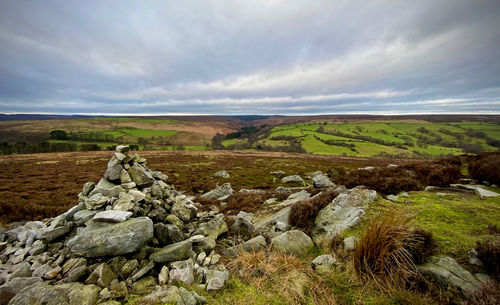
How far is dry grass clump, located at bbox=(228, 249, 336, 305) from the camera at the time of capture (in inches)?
141

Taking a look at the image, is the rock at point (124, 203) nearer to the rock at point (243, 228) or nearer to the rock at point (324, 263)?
the rock at point (243, 228)

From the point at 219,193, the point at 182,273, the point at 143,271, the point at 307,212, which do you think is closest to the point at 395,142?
the point at 219,193

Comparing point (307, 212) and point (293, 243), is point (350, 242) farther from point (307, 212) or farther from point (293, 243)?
point (307, 212)

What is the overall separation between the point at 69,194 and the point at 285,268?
73.0 feet

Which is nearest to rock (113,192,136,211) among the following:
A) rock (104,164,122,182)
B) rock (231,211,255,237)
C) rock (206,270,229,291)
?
rock (104,164,122,182)

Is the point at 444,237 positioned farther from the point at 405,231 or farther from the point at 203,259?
the point at 203,259

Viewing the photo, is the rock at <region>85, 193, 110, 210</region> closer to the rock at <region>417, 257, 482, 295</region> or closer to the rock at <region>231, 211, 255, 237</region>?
the rock at <region>231, 211, 255, 237</region>

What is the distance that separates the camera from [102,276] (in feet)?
13.4

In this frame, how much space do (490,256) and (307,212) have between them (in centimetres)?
421

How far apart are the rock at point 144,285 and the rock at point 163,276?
0.16 meters

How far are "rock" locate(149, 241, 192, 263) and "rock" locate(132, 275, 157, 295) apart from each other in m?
0.47

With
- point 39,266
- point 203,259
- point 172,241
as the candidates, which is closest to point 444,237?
point 203,259

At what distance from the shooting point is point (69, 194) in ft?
58.9

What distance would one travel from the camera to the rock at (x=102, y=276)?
4027 millimetres
